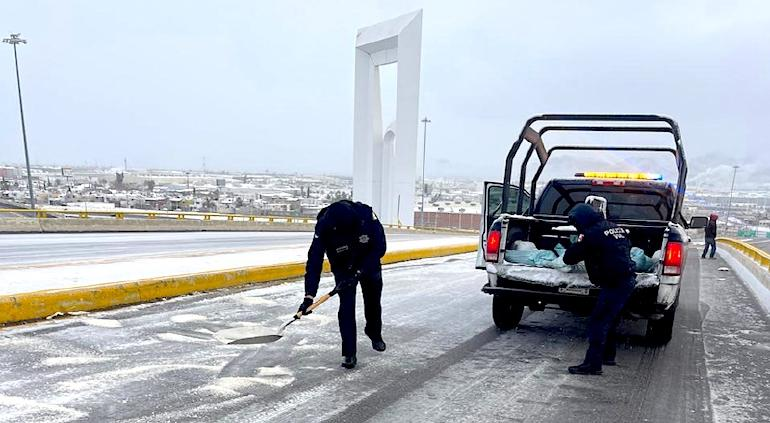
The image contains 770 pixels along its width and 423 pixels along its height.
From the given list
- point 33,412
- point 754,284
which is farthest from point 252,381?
point 754,284

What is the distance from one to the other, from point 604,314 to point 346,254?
7.58ft

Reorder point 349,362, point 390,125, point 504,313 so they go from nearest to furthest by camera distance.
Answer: point 349,362, point 504,313, point 390,125

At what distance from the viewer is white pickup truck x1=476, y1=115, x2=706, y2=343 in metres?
5.24

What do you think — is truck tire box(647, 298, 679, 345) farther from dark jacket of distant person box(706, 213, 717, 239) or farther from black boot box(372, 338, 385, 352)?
dark jacket of distant person box(706, 213, 717, 239)

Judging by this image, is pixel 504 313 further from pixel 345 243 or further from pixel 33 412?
pixel 33 412

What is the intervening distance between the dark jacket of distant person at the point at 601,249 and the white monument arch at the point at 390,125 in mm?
36572

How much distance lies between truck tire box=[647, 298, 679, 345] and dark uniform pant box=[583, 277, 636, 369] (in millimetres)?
1081

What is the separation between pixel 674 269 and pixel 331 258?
3.16 metres

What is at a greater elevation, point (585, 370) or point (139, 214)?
point (585, 370)

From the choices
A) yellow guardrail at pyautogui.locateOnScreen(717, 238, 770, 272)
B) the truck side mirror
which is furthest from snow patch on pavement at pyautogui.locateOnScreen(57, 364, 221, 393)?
yellow guardrail at pyautogui.locateOnScreen(717, 238, 770, 272)

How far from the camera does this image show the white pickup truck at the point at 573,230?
17.2 feet

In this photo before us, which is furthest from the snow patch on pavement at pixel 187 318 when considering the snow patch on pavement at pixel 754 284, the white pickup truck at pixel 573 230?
the snow patch on pavement at pixel 754 284

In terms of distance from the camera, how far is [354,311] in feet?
15.6

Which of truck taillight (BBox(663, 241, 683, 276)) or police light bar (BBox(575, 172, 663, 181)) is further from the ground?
police light bar (BBox(575, 172, 663, 181))
